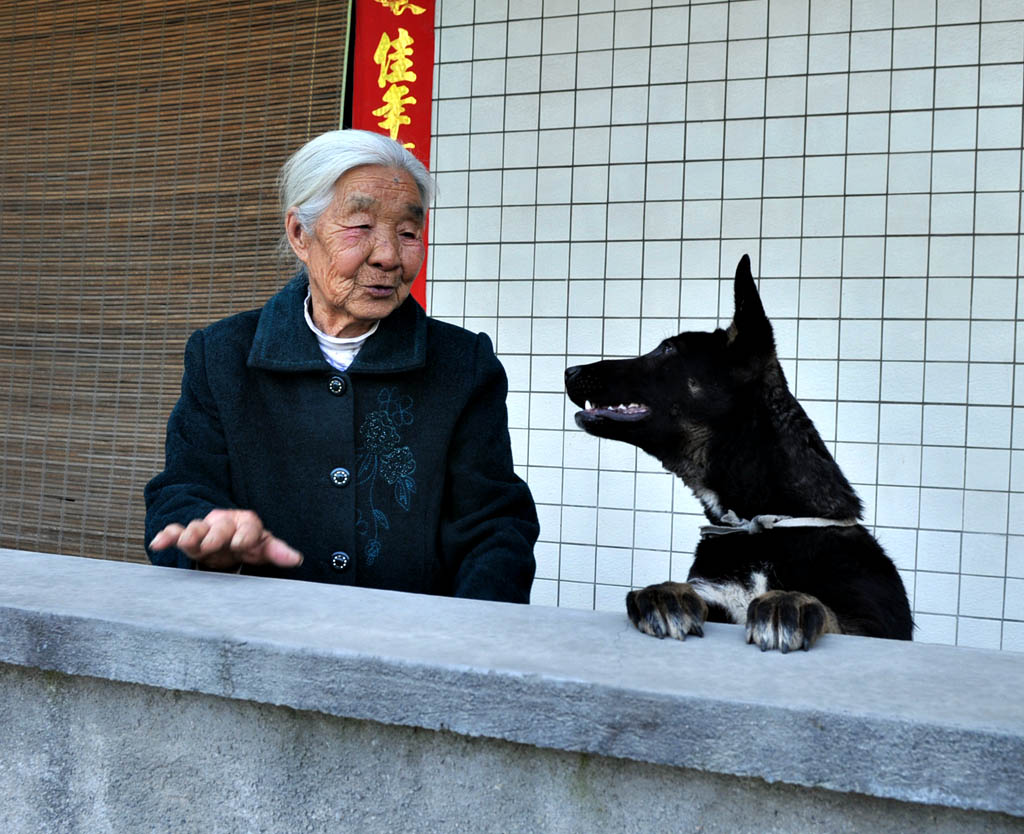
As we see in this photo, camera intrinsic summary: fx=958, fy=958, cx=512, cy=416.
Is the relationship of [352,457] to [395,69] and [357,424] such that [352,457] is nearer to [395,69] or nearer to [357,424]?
[357,424]

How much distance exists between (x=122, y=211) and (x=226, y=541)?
3.36 meters

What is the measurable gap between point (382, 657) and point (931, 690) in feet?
1.64

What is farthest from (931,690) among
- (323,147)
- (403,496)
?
(323,147)

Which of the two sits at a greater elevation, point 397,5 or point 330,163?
point 397,5

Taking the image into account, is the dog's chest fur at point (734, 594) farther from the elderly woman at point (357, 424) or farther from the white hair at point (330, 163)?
the white hair at point (330, 163)

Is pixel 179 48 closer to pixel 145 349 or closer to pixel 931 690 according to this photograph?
pixel 145 349

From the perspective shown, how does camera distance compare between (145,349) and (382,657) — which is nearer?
(382,657)

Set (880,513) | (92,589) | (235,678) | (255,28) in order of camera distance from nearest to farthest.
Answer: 1. (235,678)
2. (92,589)
3. (880,513)
4. (255,28)

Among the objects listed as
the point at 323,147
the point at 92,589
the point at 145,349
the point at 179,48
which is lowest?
the point at 92,589

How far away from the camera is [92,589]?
125 cm

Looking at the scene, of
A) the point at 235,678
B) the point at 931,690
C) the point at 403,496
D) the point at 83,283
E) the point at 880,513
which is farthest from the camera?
the point at 83,283

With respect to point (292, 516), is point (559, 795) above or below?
below

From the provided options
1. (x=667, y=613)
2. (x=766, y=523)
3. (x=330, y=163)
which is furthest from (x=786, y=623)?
(x=330, y=163)

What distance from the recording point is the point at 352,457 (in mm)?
1842
